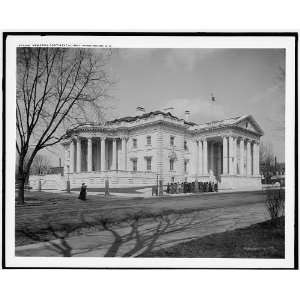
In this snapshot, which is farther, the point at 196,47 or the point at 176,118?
the point at 176,118

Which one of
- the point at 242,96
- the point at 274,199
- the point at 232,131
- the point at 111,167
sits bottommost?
the point at 274,199

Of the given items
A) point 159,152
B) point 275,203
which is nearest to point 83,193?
point 159,152

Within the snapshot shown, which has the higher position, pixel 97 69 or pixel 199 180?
pixel 97 69

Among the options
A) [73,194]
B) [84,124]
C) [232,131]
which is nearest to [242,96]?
[232,131]

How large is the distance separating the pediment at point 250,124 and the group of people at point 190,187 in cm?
81

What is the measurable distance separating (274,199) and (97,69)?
8.85 feet

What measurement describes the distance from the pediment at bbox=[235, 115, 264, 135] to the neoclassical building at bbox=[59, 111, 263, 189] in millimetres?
36

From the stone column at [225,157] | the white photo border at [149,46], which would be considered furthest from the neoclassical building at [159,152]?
the white photo border at [149,46]

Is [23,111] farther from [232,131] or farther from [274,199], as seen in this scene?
[274,199]

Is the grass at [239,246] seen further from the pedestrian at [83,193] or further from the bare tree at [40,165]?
the bare tree at [40,165]

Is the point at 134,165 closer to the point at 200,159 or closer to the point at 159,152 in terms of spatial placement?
the point at 159,152

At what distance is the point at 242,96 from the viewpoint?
429cm

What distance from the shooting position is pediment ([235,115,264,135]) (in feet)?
14.1

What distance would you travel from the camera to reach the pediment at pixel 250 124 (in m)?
4.30
